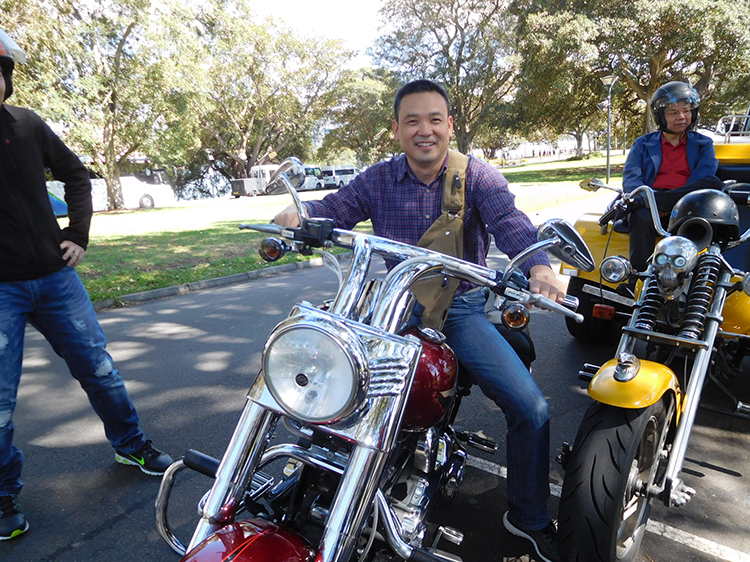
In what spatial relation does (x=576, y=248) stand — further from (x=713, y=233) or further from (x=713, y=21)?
(x=713, y=21)

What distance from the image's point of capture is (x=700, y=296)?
7.36 ft

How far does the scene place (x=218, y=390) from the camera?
3.81 metres

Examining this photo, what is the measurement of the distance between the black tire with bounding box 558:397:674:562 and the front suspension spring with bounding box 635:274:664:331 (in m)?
0.44

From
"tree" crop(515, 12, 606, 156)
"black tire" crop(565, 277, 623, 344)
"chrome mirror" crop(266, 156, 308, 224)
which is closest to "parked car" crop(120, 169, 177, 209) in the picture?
"tree" crop(515, 12, 606, 156)

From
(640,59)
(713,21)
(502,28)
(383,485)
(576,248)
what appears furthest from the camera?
(502,28)

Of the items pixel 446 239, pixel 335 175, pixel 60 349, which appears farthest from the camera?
pixel 335 175

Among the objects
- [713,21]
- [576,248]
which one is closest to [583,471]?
[576,248]

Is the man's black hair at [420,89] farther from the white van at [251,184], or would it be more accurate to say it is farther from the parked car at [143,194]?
the white van at [251,184]

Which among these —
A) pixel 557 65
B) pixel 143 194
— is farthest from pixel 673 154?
pixel 143 194

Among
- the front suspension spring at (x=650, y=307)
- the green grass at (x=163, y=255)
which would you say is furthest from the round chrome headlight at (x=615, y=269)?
the green grass at (x=163, y=255)

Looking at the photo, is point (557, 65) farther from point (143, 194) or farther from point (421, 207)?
point (421, 207)

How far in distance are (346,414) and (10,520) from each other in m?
2.14

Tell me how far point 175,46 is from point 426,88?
19499mm

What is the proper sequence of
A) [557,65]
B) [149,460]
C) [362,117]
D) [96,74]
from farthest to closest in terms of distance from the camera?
[362,117] < [557,65] < [96,74] < [149,460]
